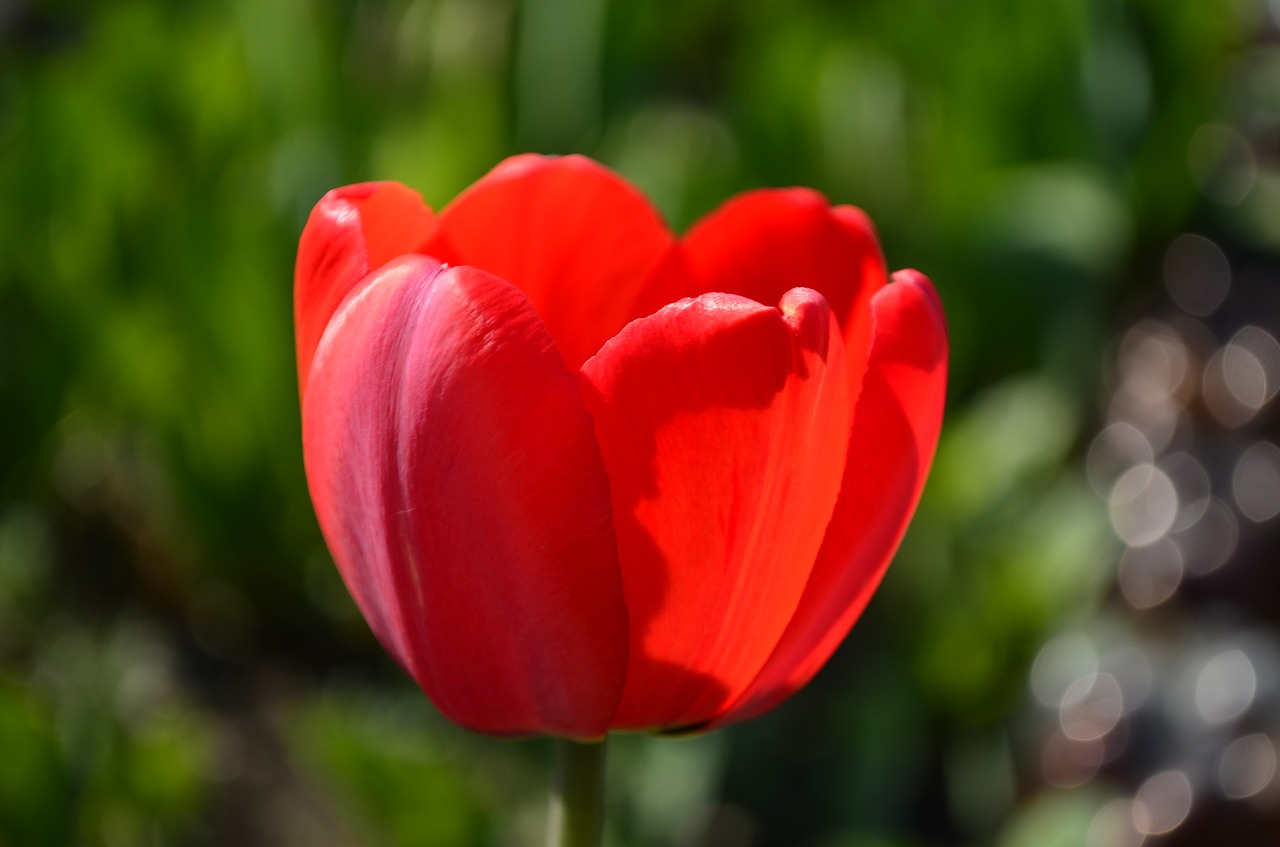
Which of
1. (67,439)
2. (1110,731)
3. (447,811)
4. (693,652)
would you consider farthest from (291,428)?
(693,652)

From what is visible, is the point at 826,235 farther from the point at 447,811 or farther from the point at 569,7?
the point at 569,7

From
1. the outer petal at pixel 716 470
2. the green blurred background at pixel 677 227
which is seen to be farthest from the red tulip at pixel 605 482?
the green blurred background at pixel 677 227

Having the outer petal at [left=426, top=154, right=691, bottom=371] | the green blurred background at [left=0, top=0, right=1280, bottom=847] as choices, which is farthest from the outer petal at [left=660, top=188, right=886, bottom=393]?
the green blurred background at [left=0, top=0, right=1280, bottom=847]

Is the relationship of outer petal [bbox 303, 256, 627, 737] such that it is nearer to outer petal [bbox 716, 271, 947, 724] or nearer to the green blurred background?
outer petal [bbox 716, 271, 947, 724]

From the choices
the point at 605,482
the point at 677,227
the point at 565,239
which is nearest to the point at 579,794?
the point at 605,482

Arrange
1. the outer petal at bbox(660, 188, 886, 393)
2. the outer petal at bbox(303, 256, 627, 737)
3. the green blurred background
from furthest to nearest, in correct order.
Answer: the green blurred background → the outer petal at bbox(660, 188, 886, 393) → the outer petal at bbox(303, 256, 627, 737)

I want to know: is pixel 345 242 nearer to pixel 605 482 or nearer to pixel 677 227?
pixel 605 482

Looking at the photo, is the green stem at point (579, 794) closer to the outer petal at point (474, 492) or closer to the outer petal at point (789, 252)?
the outer petal at point (474, 492)
